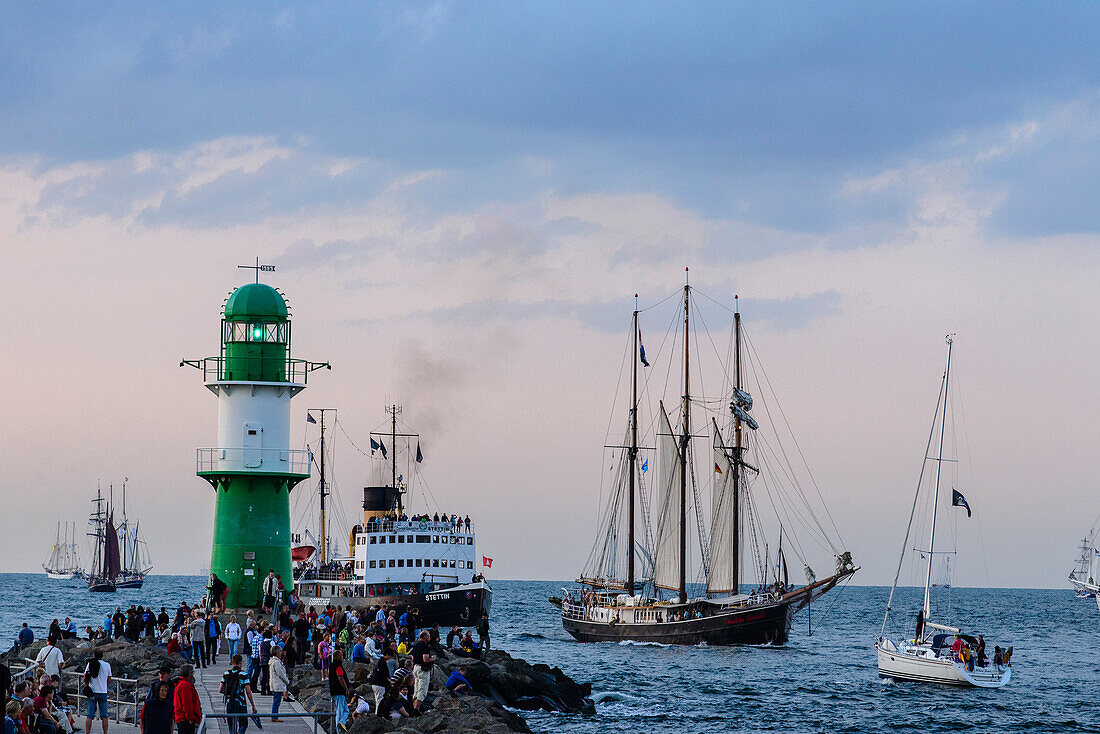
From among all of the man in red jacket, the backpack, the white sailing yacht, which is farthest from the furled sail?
the man in red jacket

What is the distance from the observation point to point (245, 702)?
82.1 feet

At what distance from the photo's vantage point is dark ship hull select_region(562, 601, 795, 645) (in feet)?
246

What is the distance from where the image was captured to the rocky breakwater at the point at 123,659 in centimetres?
2984

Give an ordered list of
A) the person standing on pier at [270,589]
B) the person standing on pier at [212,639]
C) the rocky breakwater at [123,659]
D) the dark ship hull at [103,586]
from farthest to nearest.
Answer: the dark ship hull at [103,586], the person standing on pier at [270,589], the person standing on pier at [212,639], the rocky breakwater at [123,659]

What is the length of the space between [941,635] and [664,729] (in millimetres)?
20292

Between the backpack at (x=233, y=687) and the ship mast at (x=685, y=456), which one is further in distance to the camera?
the ship mast at (x=685, y=456)

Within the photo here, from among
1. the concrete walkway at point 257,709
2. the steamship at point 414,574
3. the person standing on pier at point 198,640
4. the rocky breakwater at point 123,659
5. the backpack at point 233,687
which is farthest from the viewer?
the steamship at point 414,574

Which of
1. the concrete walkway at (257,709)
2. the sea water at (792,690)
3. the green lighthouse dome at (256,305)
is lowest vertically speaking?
the sea water at (792,690)

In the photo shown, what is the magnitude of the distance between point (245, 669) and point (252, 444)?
13452mm

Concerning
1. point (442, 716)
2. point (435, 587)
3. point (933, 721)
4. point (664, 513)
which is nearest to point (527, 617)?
point (664, 513)

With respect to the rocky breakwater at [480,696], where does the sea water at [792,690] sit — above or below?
A: below

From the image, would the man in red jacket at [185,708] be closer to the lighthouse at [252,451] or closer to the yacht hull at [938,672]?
the lighthouse at [252,451]

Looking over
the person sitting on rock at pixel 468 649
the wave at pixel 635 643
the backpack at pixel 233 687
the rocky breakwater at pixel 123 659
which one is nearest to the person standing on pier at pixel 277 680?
the backpack at pixel 233 687

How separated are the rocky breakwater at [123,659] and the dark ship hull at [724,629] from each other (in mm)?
41979
